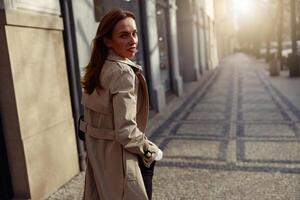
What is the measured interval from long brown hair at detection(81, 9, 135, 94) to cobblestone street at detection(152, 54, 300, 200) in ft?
6.86

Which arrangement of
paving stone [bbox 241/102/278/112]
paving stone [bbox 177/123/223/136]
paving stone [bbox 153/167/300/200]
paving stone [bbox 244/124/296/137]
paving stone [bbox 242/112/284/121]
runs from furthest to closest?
paving stone [bbox 241/102/278/112]
paving stone [bbox 242/112/284/121]
paving stone [bbox 177/123/223/136]
paving stone [bbox 244/124/296/137]
paving stone [bbox 153/167/300/200]

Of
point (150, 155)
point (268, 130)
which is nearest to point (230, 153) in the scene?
point (268, 130)

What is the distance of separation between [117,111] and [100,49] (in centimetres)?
41

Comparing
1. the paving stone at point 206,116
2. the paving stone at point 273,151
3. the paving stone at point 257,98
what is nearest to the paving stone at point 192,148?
the paving stone at point 273,151

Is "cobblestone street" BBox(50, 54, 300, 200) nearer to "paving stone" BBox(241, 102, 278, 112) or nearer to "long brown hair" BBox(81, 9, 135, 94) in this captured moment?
"paving stone" BBox(241, 102, 278, 112)

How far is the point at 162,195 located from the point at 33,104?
1.69 m

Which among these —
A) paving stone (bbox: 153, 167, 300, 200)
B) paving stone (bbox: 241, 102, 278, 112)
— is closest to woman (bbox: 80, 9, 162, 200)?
paving stone (bbox: 153, 167, 300, 200)

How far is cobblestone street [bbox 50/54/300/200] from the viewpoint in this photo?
373 cm

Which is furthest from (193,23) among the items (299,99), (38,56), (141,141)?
(141,141)

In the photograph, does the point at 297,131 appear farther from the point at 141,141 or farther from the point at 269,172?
the point at 141,141

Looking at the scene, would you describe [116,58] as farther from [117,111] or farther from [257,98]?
[257,98]

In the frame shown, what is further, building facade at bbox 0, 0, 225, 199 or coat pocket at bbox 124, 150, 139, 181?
building facade at bbox 0, 0, 225, 199

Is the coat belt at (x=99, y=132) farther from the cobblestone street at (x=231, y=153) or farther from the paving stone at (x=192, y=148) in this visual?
the paving stone at (x=192, y=148)

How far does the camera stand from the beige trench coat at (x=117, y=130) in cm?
183
